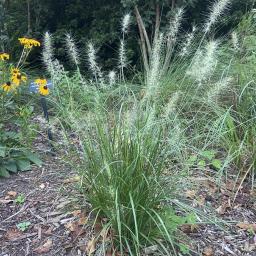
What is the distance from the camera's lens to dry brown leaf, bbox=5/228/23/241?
2.75 metres

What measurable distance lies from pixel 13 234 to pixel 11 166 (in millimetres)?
710

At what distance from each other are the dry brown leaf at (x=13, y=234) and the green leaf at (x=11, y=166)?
633mm

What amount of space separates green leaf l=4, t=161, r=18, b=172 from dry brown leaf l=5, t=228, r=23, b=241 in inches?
24.9

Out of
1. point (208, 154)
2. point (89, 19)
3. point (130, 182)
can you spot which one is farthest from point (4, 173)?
point (89, 19)

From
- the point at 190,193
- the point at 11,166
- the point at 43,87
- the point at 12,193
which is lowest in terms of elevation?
the point at 190,193

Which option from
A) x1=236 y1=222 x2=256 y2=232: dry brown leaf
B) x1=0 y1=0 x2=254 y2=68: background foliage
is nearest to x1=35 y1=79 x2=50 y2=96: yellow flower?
x1=236 y1=222 x2=256 y2=232: dry brown leaf

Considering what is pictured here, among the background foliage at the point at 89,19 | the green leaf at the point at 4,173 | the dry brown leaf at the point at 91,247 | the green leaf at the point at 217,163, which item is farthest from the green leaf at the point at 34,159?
the background foliage at the point at 89,19

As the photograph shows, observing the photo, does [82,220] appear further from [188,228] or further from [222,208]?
[222,208]

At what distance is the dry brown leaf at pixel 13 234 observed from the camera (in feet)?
9.02

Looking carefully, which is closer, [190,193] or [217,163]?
[190,193]

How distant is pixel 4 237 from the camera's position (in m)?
2.75

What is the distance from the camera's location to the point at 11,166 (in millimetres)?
3354

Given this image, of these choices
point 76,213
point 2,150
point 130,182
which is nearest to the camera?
point 130,182

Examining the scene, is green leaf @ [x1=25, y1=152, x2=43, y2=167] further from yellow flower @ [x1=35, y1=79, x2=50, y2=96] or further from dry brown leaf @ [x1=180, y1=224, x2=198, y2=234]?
dry brown leaf @ [x1=180, y1=224, x2=198, y2=234]
